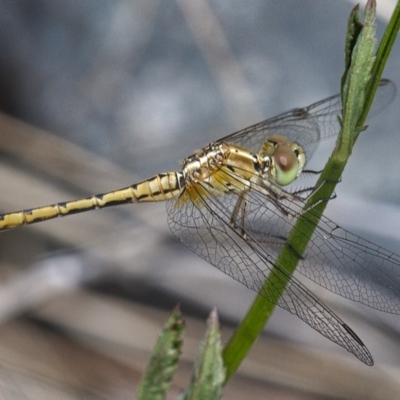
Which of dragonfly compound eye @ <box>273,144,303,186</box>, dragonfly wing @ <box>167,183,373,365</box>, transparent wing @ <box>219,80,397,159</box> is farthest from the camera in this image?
transparent wing @ <box>219,80,397,159</box>

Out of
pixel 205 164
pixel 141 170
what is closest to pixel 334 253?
pixel 205 164

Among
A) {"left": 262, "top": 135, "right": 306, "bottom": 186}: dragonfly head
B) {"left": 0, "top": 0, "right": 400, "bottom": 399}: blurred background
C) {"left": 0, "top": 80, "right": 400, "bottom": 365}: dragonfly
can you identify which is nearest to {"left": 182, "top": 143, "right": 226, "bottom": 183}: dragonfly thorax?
{"left": 0, "top": 80, "right": 400, "bottom": 365}: dragonfly

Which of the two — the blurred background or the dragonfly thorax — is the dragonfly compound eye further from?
the blurred background

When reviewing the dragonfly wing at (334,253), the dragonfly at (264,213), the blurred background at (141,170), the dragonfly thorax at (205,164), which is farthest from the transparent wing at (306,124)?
the blurred background at (141,170)

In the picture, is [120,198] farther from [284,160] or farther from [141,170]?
[141,170]

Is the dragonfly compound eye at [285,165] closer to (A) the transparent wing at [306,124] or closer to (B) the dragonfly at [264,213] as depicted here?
(B) the dragonfly at [264,213]

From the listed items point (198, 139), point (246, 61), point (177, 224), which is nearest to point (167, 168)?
point (198, 139)
